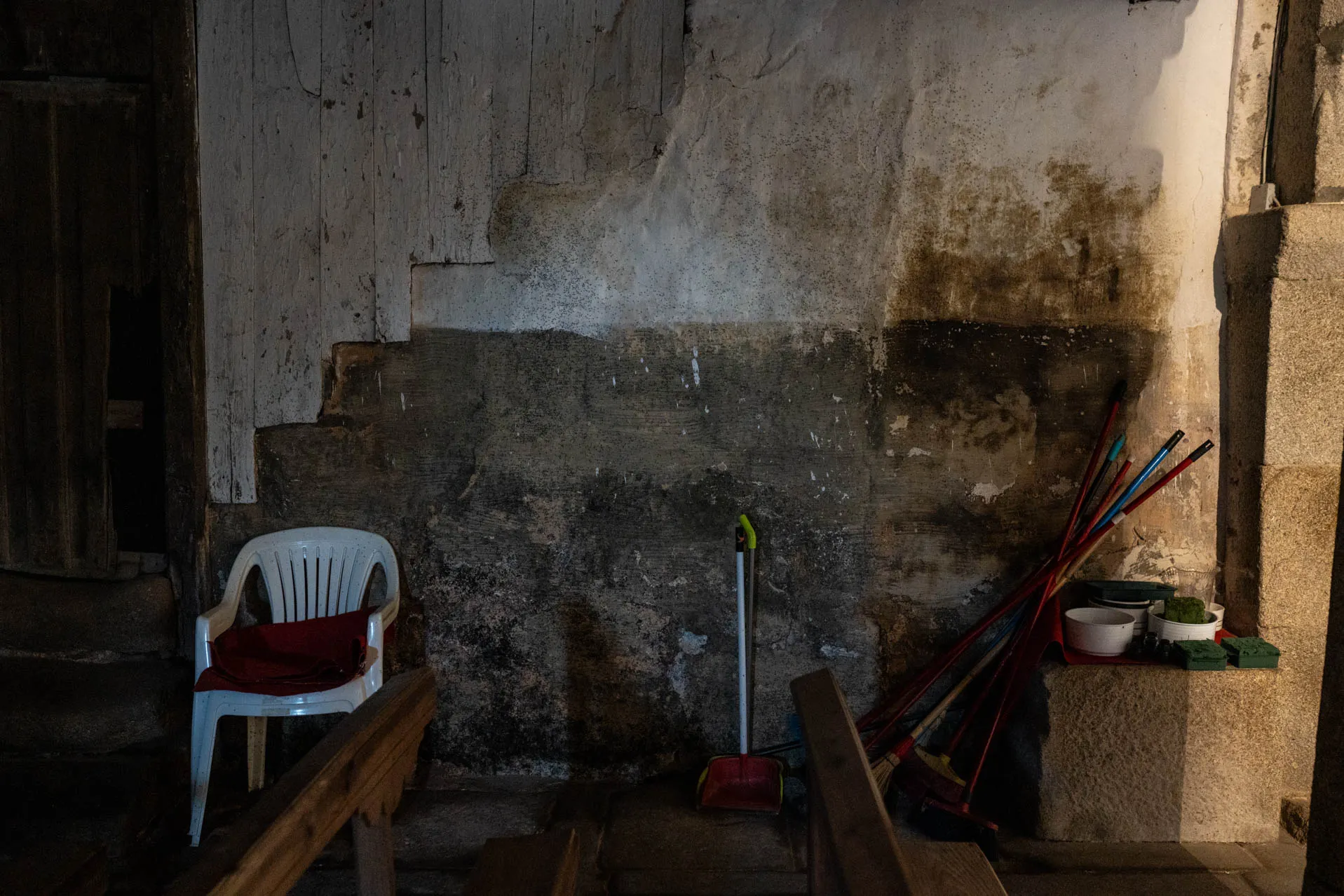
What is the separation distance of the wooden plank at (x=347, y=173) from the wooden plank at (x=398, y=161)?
0.03 metres

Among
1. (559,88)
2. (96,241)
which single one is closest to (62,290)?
(96,241)

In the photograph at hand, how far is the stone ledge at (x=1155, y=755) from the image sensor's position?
297cm

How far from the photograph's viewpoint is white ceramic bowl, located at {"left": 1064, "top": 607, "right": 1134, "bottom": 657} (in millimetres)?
3047

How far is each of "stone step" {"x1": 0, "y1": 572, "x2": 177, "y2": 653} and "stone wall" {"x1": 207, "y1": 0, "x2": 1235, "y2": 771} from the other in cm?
30


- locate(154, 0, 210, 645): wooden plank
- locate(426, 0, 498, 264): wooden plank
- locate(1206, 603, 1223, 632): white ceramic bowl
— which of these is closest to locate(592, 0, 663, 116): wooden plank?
locate(426, 0, 498, 264): wooden plank

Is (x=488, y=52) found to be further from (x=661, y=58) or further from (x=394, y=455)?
(x=394, y=455)

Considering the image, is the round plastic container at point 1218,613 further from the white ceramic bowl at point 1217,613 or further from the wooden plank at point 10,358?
the wooden plank at point 10,358

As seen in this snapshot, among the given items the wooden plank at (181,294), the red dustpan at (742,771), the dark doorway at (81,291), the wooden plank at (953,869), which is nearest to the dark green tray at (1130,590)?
the red dustpan at (742,771)

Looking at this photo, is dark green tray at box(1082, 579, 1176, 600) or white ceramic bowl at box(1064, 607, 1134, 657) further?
dark green tray at box(1082, 579, 1176, 600)

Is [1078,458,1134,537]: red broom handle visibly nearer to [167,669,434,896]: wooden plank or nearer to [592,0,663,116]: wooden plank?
[592,0,663,116]: wooden plank

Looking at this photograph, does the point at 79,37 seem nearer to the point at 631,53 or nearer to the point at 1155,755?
the point at 631,53

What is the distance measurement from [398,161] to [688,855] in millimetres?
2557

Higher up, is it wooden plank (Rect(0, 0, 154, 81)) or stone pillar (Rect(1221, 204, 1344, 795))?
Result: wooden plank (Rect(0, 0, 154, 81))

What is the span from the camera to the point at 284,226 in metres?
3.35
